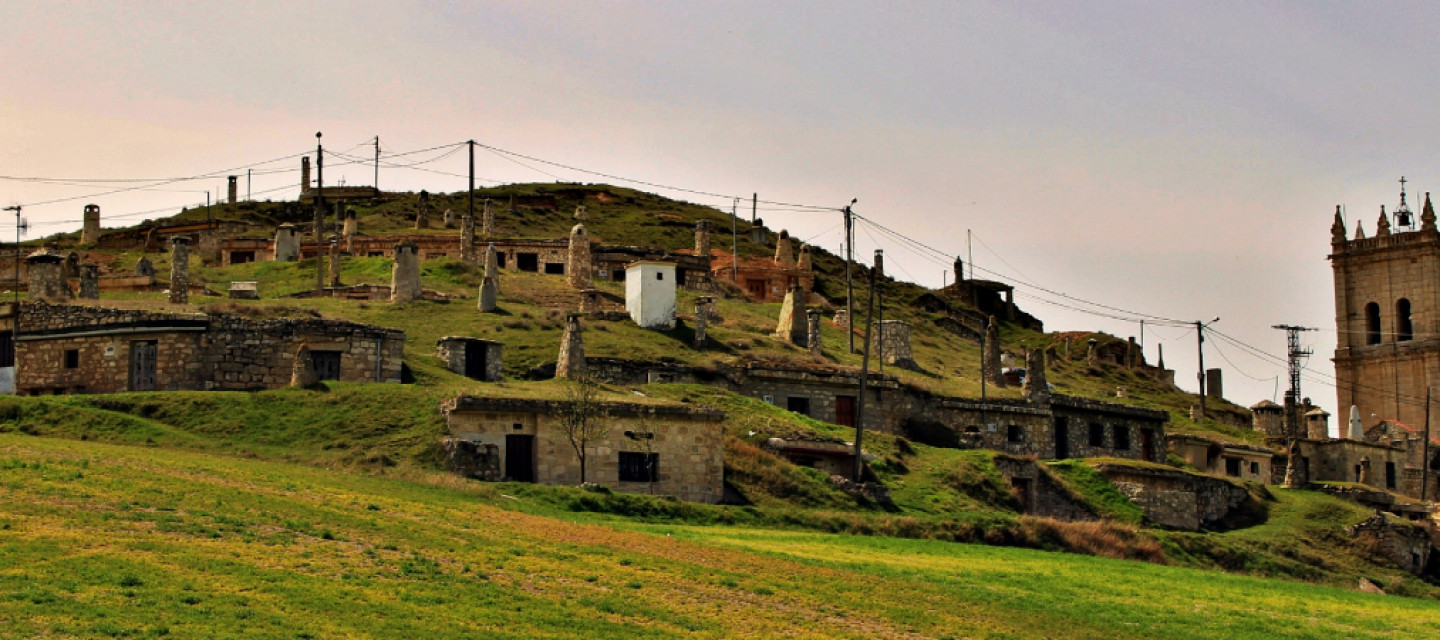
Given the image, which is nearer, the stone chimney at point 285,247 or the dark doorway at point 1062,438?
the dark doorway at point 1062,438

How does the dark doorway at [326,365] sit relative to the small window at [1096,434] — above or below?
above

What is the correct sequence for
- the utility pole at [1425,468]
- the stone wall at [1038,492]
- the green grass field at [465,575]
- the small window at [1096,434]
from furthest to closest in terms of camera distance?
the utility pole at [1425,468] < the small window at [1096,434] < the stone wall at [1038,492] < the green grass field at [465,575]

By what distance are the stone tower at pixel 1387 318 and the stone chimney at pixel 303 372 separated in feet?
238

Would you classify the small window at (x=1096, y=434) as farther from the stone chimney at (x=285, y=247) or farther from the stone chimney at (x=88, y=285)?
the stone chimney at (x=285, y=247)

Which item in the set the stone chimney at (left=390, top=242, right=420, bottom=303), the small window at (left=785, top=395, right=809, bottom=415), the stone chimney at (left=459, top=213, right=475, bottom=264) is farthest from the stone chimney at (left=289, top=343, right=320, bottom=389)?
the stone chimney at (left=459, top=213, right=475, bottom=264)

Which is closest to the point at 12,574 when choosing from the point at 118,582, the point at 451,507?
the point at 118,582

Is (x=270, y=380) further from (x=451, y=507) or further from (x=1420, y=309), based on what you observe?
(x=1420, y=309)

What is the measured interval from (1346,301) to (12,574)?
9404cm

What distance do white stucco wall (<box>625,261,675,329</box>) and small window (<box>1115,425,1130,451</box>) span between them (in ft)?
55.8

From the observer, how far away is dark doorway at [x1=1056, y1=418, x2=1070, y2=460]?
57.0 meters

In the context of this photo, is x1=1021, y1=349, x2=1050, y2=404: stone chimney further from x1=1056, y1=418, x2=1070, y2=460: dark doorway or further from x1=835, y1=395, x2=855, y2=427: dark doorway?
x1=835, y1=395, x2=855, y2=427: dark doorway

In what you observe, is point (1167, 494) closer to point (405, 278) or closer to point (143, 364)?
point (405, 278)

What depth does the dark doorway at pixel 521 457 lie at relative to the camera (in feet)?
125

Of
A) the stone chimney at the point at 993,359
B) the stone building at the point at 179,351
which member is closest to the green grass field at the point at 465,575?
the stone building at the point at 179,351
